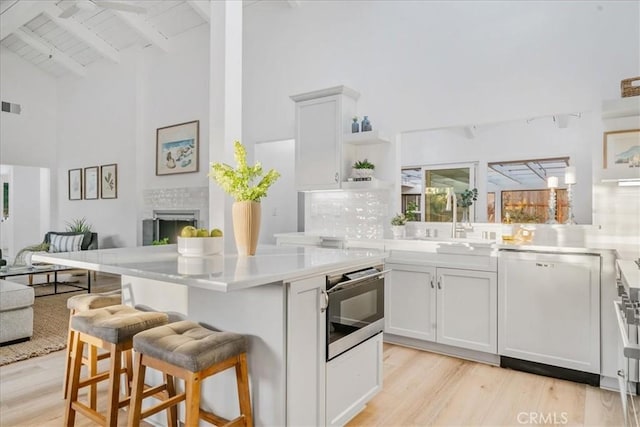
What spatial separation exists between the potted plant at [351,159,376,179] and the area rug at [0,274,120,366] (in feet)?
9.96

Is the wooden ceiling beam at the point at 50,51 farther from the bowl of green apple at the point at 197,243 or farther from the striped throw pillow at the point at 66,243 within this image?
the bowl of green apple at the point at 197,243

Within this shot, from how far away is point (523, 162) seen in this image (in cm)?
580

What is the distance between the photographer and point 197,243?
2.15m

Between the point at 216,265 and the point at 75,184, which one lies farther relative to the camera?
the point at 75,184

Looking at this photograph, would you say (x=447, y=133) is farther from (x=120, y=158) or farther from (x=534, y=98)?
(x=120, y=158)

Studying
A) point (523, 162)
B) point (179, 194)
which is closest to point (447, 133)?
point (523, 162)

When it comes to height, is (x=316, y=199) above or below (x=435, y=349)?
above

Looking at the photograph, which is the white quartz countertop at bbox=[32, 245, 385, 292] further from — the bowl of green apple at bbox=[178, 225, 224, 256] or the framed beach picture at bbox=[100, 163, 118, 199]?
the framed beach picture at bbox=[100, 163, 118, 199]

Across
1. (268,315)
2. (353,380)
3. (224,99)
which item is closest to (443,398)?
(353,380)

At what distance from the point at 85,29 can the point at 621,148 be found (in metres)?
7.42

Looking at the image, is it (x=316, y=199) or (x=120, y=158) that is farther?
(x=120, y=158)

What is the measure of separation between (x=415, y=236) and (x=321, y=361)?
2.43m

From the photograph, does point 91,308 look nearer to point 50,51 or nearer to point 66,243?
point 66,243

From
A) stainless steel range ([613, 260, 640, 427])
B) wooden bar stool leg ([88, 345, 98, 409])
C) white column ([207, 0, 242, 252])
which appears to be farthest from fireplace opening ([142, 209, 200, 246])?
stainless steel range ([613, 260, 640, 427])
